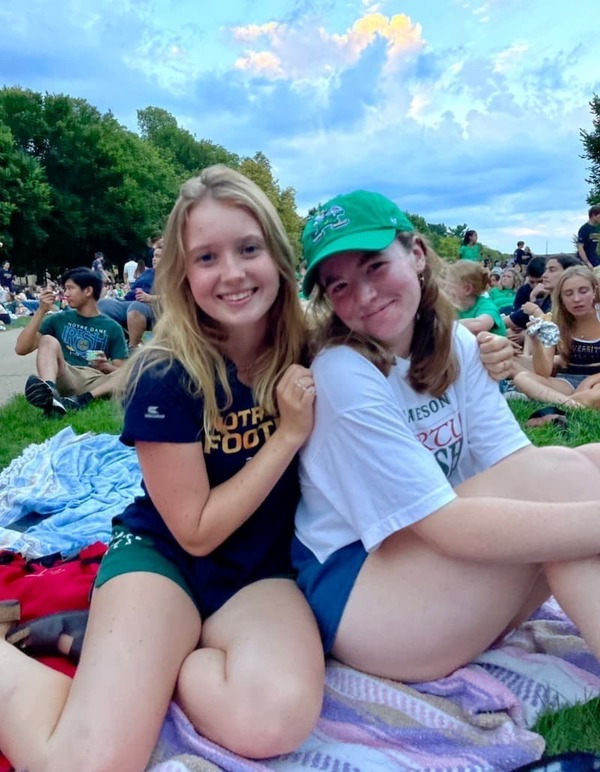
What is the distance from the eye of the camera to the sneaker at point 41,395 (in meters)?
5.64

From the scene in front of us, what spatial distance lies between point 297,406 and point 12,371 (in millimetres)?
8273

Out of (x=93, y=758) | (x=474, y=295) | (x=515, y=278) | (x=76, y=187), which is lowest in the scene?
(x=93, y=758)

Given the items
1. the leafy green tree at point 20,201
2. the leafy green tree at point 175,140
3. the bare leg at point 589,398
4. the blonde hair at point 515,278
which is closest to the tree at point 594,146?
the blonde hair at point 515,278

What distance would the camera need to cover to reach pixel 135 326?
841cm

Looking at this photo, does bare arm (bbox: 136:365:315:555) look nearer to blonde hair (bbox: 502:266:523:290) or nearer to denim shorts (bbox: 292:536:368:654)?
denim shorts (bbox: 292:536:368:654)

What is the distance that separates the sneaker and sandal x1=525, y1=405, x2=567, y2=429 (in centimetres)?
374

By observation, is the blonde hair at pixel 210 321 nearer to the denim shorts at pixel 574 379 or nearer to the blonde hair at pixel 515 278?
the denim shorts at pixel 574 379

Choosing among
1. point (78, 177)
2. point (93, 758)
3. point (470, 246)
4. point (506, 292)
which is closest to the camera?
point (93, 758)

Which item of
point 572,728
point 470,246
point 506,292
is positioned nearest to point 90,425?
point 572,728

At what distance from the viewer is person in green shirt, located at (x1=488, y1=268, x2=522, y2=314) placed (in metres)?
10.8

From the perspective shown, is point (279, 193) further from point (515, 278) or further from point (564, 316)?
point (564, 316)

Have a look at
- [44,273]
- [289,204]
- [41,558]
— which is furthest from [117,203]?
[41,558]

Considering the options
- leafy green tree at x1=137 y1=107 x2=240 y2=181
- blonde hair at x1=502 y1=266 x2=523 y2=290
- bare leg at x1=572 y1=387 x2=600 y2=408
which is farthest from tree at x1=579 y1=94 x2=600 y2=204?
leafy green tree at x1=137 y1=107 x2=240 y2=181

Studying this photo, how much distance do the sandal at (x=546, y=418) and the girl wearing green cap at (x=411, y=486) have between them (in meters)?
2.74
